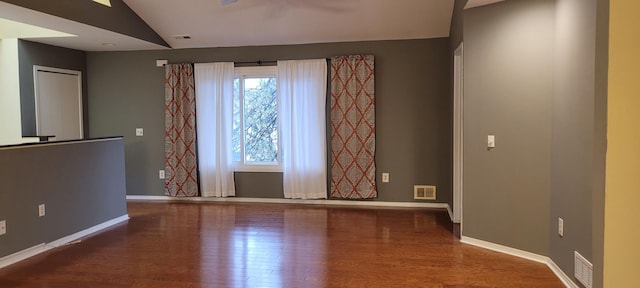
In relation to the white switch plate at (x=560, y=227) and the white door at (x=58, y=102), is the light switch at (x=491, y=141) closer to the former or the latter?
the white switch plate at (x=560, y=227)

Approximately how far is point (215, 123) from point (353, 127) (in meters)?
2.02

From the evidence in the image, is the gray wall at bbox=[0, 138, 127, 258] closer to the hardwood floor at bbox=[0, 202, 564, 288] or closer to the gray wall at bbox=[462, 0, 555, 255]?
the hardwood floor at bbox=[0, 202, 564, 288]

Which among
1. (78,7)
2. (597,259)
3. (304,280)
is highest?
(78,7)

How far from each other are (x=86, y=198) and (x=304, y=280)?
285 cm

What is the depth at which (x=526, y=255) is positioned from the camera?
376 centimetres

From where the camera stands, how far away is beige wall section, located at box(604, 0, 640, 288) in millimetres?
1063

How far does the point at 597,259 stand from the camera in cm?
118

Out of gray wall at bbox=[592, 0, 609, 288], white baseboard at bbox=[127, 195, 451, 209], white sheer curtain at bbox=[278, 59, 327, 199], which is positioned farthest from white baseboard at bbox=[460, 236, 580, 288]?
white sheer curtain at bbox=[278, 59, 327, 199]

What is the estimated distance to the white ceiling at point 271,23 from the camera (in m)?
5.12

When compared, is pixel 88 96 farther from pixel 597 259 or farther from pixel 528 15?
pixel 597 259

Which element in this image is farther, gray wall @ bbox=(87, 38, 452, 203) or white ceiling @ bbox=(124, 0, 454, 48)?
gray wall @ bbox=(87, 38, 452, 203)

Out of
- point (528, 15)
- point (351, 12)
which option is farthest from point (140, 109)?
point (528, 15)

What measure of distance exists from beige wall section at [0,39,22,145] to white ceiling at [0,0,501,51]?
0.71 feet

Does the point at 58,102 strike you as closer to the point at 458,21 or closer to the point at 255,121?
the point at 255,121
